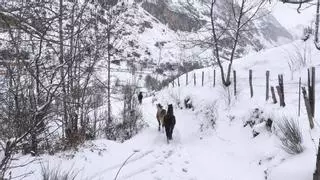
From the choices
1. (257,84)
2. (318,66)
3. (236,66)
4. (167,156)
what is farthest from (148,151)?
(236,66)

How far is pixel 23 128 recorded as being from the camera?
4422mm

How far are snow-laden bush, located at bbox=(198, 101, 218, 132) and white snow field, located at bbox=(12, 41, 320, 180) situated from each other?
72mm

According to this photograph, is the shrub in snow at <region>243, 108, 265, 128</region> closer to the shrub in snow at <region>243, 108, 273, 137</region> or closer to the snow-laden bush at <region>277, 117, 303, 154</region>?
the shrub in snow at <region>243, 108, 273, 137</region>

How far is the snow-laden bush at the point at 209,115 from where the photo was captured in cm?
1730

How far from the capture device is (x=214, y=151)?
14.0m

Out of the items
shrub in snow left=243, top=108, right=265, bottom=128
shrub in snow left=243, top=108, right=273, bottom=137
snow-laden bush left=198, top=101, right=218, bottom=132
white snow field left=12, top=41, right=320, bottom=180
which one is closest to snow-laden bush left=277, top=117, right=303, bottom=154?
white snow field left=12, top=41, right=320, bottom=180

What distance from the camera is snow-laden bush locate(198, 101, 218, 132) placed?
17297 millimetres

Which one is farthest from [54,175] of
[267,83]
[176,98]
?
[176,98]

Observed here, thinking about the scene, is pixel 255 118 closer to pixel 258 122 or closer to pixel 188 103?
pixel 258 122

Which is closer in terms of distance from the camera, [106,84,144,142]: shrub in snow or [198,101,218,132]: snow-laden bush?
[198,101,218,132]: snow-laden bush

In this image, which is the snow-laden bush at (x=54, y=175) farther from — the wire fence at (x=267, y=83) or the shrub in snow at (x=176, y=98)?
the shrub in snow at (x=176, y=98)

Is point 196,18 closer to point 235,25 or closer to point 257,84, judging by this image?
point 235,25

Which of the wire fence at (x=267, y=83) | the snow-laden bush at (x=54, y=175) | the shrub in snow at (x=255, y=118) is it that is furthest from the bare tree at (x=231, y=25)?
the snow-laden bush at (x=54, y=175)

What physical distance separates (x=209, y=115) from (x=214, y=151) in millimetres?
4370
